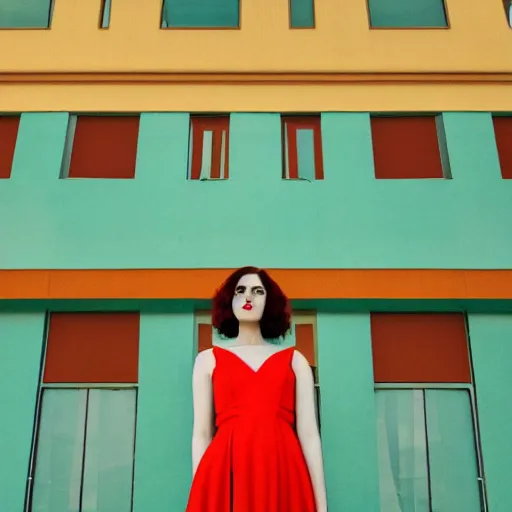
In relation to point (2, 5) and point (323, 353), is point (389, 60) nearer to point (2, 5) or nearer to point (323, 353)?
point (323, 353)

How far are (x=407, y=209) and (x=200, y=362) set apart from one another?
314 cm

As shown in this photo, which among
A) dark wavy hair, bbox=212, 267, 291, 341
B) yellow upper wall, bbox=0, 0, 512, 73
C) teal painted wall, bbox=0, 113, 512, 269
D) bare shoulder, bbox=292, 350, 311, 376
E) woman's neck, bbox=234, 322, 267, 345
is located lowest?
bare shoulder, bbox=292, 350, 311, 376

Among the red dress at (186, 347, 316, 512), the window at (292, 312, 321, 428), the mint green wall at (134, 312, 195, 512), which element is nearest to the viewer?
the red dress at (186, 347, 316, 512)

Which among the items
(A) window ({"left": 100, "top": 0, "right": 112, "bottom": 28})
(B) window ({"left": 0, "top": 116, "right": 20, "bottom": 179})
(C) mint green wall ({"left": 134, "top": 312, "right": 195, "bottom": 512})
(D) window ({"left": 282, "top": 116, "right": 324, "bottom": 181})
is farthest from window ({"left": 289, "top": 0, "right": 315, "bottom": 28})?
(C) mint green wall ({"left": 134, "top": 312, "right": 195, "bottom": 512})

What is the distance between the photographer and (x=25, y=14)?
744cm

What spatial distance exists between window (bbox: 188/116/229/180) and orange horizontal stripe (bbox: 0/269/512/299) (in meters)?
1.13

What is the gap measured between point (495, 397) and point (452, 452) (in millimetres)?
625

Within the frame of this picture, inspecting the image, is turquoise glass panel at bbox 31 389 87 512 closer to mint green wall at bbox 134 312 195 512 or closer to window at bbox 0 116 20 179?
mint green wall at bbox 134 312 195 512

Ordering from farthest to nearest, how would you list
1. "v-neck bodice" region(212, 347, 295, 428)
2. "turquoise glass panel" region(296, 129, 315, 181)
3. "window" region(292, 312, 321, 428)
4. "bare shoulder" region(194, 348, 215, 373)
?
"turquoise glass panel" region(296, 129, 315, 181), "window" region(292, 312, 321, 428), "bare shoulder" region(194, 348, 215, 373), "v-neck bodice" region(212, 347, 295, 428)

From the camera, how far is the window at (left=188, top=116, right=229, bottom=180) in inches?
268

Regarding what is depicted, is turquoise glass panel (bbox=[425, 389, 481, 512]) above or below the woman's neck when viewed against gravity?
below

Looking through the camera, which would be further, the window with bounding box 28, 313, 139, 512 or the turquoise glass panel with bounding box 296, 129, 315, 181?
the turquoise glass panel with bounding box 296, 129, 315, 181

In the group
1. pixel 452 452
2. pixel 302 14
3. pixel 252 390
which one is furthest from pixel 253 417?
pixel 302 14

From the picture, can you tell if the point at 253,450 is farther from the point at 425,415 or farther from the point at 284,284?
the point at 425,415
